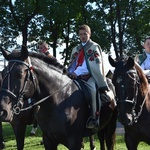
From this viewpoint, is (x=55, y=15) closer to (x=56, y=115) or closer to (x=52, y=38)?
(x=52, y=38)

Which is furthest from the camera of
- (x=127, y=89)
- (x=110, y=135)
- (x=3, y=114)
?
(x=110, y=135)

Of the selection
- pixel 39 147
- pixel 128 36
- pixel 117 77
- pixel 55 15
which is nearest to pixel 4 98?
pixel 117 77

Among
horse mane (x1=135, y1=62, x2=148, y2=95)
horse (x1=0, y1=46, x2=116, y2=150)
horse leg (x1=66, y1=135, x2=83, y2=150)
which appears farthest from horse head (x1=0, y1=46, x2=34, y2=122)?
A: horse mane (x1=135, y1=62, x2=148, y2=95)

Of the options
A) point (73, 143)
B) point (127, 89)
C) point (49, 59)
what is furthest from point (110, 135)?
point (49, 59)

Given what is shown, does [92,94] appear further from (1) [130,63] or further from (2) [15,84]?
(2) [15,84]

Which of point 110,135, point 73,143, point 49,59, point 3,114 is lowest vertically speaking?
point 110,135

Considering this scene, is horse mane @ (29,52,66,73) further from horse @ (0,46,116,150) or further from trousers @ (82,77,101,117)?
trousers @ (82,77,101,117)

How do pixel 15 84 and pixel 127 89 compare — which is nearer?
pixel 15 84

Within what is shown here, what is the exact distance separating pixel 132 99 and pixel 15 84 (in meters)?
1.90

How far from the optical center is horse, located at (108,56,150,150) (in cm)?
528

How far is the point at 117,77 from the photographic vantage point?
5.39 metres

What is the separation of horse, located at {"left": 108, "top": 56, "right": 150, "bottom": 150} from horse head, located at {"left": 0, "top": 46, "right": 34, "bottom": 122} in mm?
1453

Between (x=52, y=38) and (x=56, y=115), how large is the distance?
82.0 ft

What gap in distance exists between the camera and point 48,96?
548 centimetres
